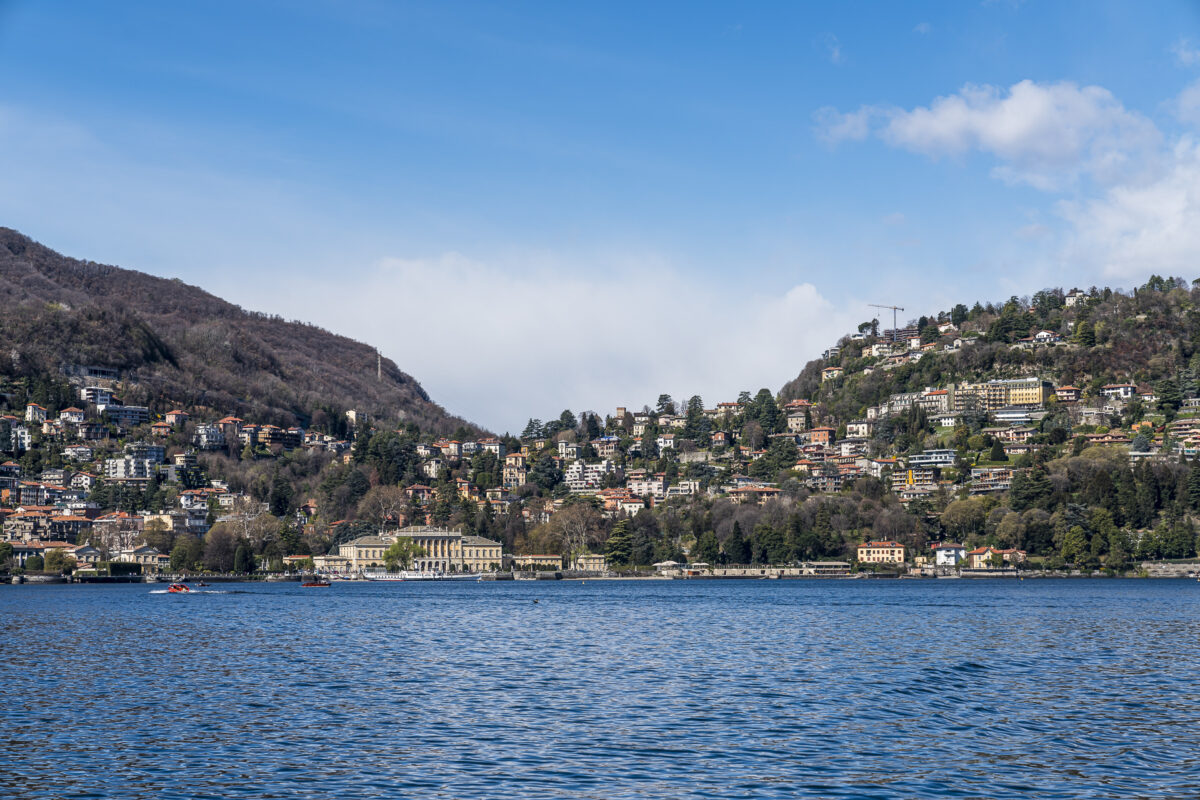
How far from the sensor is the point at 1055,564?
410ft

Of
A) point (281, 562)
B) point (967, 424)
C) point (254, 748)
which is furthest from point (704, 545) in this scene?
point (254, 748)

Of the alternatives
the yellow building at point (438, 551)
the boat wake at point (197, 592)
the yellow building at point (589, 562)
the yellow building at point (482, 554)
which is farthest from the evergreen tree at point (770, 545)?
the boat wake at point (197, 592)

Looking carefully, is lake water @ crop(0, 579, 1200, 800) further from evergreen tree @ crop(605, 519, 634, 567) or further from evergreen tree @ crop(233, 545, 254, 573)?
evergreen tree @ crop(605, 519, 634, 567)

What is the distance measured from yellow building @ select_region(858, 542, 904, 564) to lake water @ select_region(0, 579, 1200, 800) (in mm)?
85788

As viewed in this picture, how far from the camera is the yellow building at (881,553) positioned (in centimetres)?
13850

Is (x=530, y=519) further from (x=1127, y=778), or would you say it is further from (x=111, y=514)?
(x=1127, y=778)

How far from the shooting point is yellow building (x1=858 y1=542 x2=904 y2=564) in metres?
138

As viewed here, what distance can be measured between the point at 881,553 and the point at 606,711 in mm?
117189

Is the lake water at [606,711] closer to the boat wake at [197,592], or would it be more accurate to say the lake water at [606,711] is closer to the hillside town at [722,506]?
the boat wake at [197,592]

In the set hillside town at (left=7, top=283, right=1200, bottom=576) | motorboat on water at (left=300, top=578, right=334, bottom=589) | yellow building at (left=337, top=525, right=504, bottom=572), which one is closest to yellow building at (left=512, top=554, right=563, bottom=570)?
hillside town at (left=7, top=283, right=1200, bottom=576)

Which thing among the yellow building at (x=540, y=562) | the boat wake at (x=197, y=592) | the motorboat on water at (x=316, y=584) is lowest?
the motorboat on water at (x=316, y=584)

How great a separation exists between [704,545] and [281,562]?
157 ft

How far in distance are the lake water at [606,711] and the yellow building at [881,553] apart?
3377 inches

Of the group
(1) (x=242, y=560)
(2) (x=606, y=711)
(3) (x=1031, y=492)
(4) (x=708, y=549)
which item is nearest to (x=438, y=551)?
(1) (x=242, y=560)
